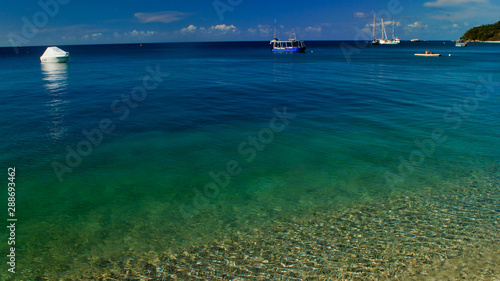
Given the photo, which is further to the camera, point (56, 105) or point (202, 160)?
point (56, 105)

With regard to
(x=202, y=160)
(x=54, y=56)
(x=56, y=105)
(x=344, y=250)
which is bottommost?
(x=344, y=250)

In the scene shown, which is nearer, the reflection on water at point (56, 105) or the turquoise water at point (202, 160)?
the turquoise water at point (202, 160)

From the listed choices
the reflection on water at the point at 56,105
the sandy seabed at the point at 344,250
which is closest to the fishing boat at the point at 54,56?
the reflection on water at the point at 56,105

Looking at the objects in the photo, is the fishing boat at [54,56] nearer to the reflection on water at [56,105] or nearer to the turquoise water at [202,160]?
the reflection on water at [56,105]

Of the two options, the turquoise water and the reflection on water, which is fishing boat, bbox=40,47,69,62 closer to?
the reflection on water

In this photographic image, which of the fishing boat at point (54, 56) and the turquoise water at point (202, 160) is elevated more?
the fishing boat at point (54, 56)

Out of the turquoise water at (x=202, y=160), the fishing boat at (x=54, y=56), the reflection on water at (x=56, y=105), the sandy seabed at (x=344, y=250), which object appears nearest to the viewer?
the sandy seabed at (x=344, y=250)

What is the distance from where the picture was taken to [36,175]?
1540 centimetres

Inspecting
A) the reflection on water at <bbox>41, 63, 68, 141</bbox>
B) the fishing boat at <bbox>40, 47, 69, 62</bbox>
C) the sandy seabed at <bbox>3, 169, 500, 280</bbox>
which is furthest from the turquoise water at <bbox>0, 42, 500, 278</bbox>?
the fishing boat at <bbox>40, 47, 69, 62</bbox>

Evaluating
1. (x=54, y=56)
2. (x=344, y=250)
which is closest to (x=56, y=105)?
(x=344, y=250)

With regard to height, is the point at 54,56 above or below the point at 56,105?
above

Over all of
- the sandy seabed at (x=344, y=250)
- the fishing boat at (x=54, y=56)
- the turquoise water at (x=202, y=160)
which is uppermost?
the fishing boat at (x=54, y=56)

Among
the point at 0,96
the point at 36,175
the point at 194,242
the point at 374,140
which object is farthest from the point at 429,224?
the point at 0,96

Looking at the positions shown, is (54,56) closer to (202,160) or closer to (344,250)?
(202,160)
